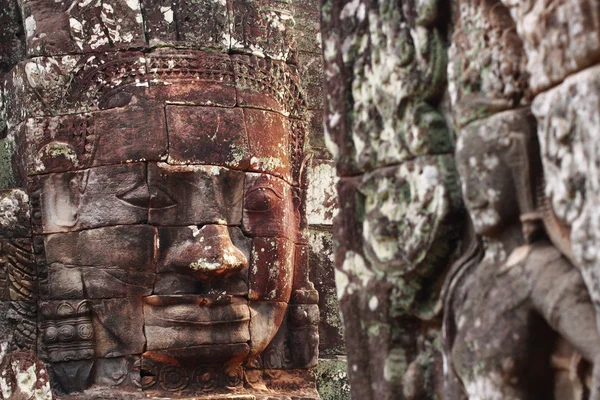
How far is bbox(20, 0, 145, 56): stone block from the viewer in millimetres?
9266

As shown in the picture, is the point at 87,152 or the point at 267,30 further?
the point at 267,30

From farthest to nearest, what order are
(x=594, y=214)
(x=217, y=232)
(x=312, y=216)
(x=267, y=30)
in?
(x=312, y=216), (x=267, y=30), (x=217, y=232), (x=594, y=214)

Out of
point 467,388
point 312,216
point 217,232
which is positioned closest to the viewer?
point 467,388

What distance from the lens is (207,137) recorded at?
30.1 feet

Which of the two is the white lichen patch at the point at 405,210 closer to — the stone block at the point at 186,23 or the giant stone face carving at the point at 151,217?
the giant stone face carving at the point at 151,217

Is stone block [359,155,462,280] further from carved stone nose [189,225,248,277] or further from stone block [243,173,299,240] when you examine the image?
stone block [243,173,299,240]

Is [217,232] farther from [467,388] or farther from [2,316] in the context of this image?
[467,388]

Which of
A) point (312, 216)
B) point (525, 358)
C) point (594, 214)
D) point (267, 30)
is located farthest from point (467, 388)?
point (312, 216)

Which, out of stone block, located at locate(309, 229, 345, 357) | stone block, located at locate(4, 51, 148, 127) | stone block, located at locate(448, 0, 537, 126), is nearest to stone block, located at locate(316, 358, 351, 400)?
stone block, located at locate(309, 229, 345, 357)

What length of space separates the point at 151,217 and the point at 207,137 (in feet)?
2.36

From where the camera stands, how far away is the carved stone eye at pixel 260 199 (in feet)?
30.6

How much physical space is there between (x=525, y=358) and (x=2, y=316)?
6.62 meters

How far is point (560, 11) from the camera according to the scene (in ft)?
9.41

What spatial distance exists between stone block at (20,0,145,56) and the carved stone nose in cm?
149
